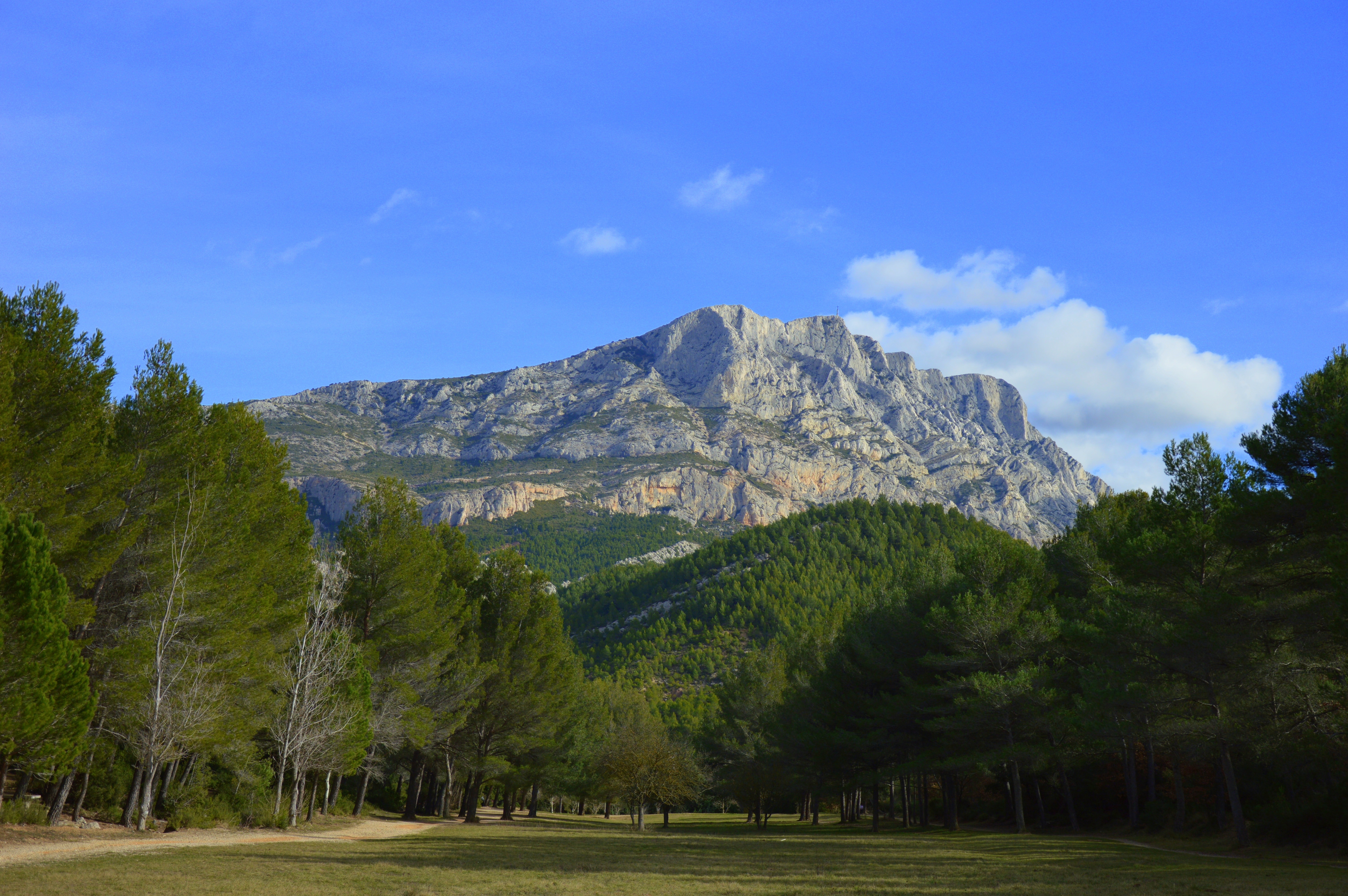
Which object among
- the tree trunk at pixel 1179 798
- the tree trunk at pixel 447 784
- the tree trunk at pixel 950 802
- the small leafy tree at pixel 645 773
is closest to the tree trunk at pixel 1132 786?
the tree trunk at pixel 1179 798

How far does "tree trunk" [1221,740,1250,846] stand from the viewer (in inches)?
926

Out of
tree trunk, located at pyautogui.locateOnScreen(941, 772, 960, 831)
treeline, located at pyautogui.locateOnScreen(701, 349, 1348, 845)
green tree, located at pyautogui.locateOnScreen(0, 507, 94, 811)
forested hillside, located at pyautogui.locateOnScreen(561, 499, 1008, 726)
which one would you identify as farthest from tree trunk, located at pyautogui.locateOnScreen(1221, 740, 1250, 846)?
forested hillside, located at pyautogui.locateOnScreen(561, 499, 1008, 726)

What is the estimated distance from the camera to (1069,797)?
35.4m

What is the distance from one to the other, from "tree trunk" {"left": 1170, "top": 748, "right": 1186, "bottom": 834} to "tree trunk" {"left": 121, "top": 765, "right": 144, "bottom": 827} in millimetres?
32217

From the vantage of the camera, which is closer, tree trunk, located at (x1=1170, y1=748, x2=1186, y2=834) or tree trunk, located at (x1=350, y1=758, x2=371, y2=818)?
tree trunk, located at (x1=1170, y1=748, x2=1186, y2=834)

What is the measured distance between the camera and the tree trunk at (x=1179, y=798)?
28.6 meters

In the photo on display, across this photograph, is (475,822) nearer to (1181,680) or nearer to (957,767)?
(957,767)

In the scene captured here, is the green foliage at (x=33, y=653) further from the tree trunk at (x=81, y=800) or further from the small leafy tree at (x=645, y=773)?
the small leafy tree at (x=645, y=773)

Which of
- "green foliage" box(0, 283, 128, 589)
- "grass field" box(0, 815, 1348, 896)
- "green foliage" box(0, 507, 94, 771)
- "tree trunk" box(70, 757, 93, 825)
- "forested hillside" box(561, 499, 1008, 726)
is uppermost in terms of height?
"forested hillside" box(561, 499, 1008, 726)

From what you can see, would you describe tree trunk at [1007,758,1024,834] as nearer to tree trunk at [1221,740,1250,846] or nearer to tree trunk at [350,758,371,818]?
tree trunk at [1221,740,1250,846]

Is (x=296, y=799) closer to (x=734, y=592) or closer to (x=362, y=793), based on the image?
(x=362, y=793)

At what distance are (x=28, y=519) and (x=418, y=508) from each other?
22.3 m

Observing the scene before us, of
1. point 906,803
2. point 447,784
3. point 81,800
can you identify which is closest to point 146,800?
point 81,800

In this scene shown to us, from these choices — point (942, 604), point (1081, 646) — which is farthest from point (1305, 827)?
point (942, 604)
